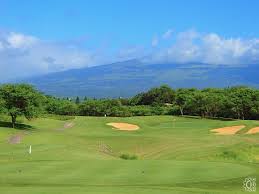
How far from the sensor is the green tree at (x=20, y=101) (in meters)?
57.4

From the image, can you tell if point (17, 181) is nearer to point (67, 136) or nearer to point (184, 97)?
point (67, 136)

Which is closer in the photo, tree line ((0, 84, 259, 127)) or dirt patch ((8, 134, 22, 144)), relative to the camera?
dirt patch ((8, 134, 22, 144))

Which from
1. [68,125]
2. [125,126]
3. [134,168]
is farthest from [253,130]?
[134,168]

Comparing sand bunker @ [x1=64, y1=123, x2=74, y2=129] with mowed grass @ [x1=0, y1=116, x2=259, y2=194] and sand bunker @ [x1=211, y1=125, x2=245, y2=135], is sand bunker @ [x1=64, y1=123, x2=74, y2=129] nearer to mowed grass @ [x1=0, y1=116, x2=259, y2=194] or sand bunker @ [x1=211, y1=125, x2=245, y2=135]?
sand bunker @ [x1=211, y1=125, x2=245, y2=135]

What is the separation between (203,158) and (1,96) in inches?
1150

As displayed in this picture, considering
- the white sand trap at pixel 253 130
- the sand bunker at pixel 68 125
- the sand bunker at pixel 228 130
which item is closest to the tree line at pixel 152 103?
the sand bunker at pixel 68 125

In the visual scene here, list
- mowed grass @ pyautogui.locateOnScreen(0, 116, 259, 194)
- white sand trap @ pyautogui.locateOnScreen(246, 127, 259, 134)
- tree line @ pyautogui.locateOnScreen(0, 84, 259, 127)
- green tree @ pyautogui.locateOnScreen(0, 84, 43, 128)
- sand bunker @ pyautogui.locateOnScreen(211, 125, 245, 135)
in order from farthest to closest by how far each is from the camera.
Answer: sand bunker @ pyautogui.locateOnScreen(211, 125, 245, 135)
white sand trap @ pyautogui.locateOnScreen(246, 127, 259, 134)
tree line @ pyautogui.locateOnScreen(0, 84, 259, 127)
green tree @ pyautogui.locateOnScreen(0, 84, 43, 128)
mowed grass @ pyautogui.locateOnScreen(0, 116, 259, 194)

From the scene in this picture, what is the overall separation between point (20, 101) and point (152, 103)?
8730cm

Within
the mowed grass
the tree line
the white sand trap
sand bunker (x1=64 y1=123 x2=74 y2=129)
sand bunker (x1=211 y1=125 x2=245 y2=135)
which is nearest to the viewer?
the mowed grass

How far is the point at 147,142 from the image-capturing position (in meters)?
47.8

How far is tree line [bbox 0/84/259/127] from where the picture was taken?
191 feet

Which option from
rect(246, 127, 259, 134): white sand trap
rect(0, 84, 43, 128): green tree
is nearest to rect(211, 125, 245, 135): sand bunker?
rect(246, 127, 259, 134): white sand trap

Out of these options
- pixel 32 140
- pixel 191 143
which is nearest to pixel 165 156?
pixel 191 143

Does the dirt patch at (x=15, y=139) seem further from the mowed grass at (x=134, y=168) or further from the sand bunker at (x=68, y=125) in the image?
the sand bunker at (x=68, y=125)
